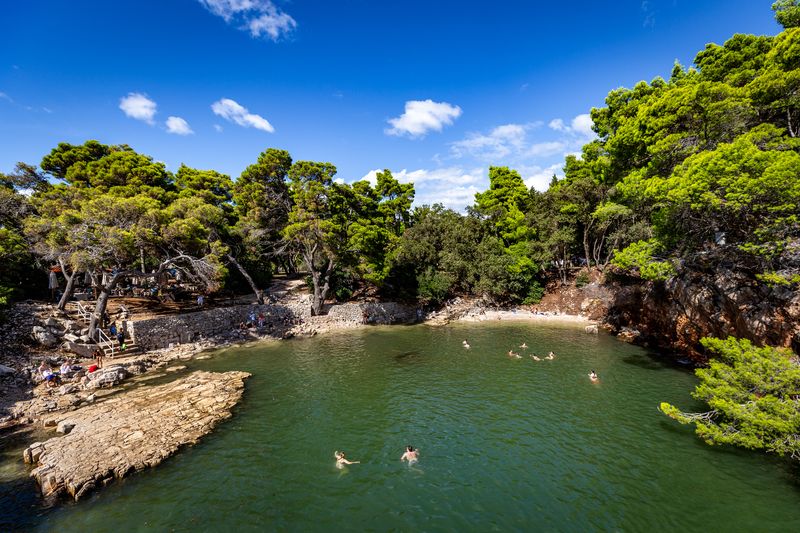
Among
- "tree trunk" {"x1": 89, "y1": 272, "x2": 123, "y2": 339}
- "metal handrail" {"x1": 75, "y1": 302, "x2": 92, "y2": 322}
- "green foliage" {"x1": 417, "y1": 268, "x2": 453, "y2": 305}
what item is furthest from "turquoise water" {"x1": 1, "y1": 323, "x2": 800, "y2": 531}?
"green foliage" {"x1": 417, "y1": 268, "x2": 453, "y2": 305}

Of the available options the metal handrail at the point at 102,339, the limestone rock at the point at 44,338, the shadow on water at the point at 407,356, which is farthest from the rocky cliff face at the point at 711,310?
the limestone rock at the point at 44,338

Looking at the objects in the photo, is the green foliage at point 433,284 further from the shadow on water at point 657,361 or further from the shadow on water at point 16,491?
the shadow on water at point 16,491

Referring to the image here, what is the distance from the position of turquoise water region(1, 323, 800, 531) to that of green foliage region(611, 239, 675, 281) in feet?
21.8

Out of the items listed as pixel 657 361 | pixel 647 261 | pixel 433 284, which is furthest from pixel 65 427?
pixel 657 361

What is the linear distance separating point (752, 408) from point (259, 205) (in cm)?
3981

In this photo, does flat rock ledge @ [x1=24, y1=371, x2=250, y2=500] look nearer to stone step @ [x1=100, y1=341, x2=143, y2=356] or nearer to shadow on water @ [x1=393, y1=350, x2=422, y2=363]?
stone step @ [x1=100, y1=341, x2=143, y2=356]

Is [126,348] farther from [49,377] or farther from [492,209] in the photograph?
[492,209]

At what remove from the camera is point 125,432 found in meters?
14.5

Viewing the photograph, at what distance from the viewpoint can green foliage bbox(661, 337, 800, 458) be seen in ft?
32.4

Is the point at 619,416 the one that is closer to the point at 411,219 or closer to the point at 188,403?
the point at 188,403

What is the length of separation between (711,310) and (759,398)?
13203 mm

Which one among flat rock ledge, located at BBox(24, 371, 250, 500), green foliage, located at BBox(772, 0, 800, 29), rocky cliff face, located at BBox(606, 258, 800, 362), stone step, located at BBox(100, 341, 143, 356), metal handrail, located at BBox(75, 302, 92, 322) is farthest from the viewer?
metal handrail, located at BBox(75, 302, 92, 322)

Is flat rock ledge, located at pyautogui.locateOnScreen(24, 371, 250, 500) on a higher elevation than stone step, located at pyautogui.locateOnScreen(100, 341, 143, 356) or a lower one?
lower

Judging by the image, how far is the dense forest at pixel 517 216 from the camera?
14961 millimetres
